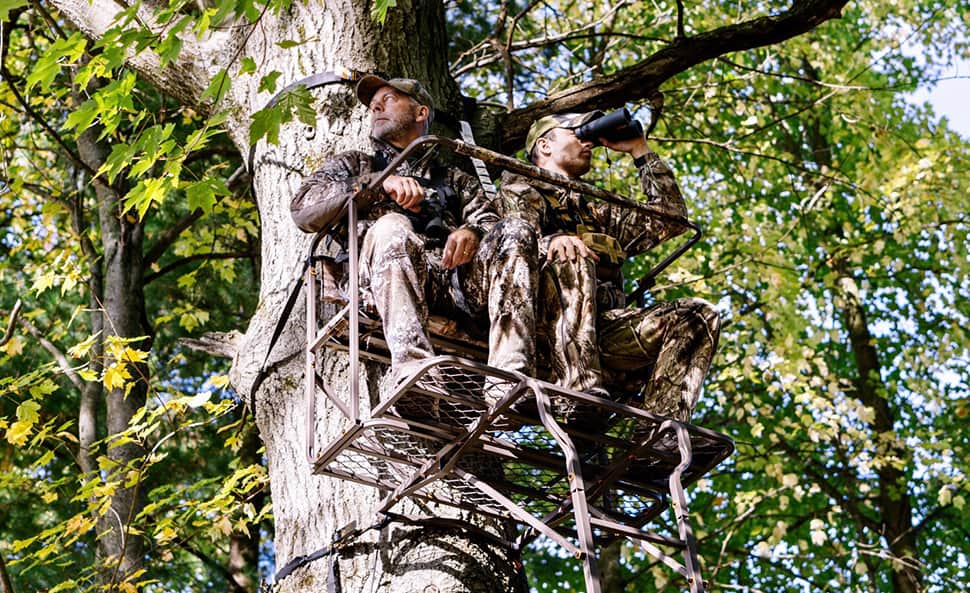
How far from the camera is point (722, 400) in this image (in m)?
10.0

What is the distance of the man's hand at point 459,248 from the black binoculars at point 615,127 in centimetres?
89

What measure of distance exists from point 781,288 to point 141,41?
6.39 m

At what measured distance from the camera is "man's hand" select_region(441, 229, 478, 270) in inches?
151

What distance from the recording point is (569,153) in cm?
468

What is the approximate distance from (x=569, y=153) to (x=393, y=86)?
2.45ft

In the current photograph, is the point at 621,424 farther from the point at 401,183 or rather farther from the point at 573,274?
the point at 401,183

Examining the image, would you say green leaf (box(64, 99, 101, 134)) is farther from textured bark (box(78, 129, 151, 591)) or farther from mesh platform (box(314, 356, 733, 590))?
textured bark (box(78, 129, 151, 591))

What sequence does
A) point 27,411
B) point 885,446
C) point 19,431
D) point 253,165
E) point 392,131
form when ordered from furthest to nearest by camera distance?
1. point 885,446
2. point 19,431
3. point 27,411
4. point 253,165
5. point 392,131

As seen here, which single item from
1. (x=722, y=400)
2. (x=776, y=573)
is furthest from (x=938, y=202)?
(x=776, y=573)

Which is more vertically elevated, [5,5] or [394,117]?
[394,117]

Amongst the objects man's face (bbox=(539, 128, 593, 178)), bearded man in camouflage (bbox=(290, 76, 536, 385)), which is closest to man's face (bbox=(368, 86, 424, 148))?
bearded man in camouflage (bbox=(290, 76, 536, 385))

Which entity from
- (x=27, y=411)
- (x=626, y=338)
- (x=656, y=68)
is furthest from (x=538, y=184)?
(x=27, y=411)

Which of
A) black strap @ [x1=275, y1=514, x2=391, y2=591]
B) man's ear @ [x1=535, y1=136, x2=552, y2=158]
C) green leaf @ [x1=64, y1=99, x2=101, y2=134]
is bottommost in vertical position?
black strap @ [x1=275, y1=514, x2=391, y2=591]

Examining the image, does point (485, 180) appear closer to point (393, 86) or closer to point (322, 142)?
point (393, 86)
